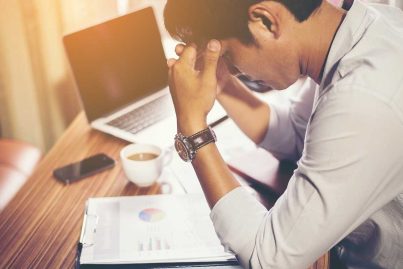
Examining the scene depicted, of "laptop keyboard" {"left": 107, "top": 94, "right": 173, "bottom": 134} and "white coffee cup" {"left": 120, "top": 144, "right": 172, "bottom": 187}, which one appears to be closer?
"white coffee cup" {"left": 120, "top": 144, "right": 172, "bottom": 187}

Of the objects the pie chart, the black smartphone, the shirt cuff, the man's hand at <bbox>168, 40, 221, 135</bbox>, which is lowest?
the pie chart

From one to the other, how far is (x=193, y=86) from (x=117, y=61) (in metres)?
0.56

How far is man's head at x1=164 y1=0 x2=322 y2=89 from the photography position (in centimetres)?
82

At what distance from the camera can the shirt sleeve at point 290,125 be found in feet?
3.93

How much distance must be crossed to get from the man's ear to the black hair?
0.03ft

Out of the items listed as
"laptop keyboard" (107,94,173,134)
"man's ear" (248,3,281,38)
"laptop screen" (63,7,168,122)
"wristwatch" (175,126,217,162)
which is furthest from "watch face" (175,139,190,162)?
"laptop screen" (63,7,168,122)

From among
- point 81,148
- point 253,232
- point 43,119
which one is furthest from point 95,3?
point 253,232

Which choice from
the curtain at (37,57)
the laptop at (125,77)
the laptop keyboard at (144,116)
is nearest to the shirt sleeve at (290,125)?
the laptop at (125,77)

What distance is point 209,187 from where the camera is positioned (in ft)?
2.82

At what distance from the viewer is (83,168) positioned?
1139 millimetres

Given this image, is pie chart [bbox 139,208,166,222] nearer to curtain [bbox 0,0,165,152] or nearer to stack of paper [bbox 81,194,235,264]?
stack of paper [bbox 81,194,235,264]

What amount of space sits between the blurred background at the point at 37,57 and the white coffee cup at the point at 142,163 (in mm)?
965

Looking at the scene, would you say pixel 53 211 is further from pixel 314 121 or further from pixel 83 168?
pixel 314 121

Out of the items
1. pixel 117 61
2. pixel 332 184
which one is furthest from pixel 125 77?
pixel 332 184
